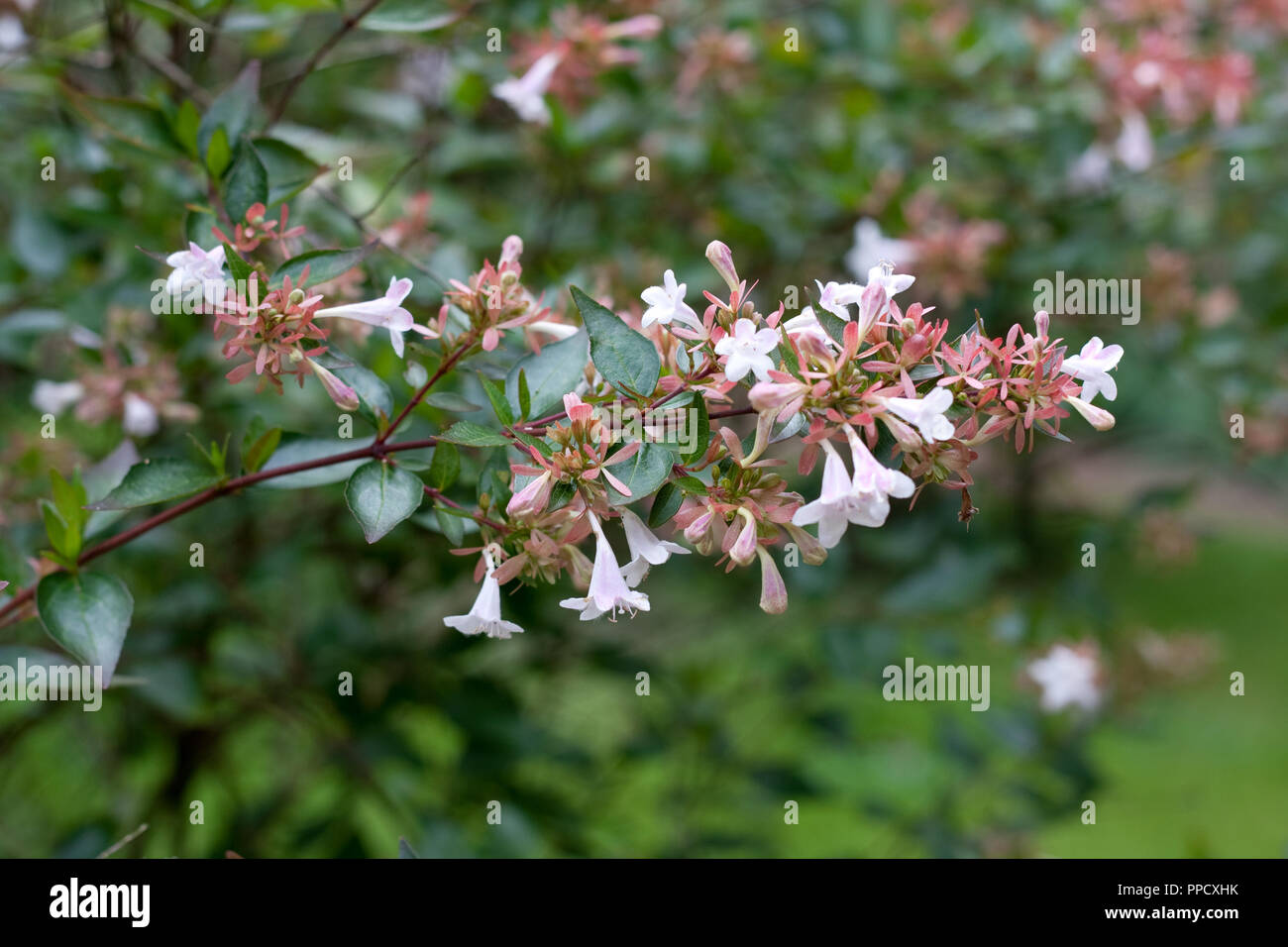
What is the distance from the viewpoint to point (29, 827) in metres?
2.39

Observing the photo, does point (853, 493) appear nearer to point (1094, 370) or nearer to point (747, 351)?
point (747, 351)

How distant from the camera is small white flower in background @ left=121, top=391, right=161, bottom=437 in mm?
1247

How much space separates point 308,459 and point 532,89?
0.80 meters

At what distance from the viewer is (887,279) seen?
798 millimetres

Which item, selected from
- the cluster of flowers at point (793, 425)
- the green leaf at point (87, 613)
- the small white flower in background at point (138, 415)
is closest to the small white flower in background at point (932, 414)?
the cluster of flowers at point (793, 425)

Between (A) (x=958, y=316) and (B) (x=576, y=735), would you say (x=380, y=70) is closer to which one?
(A) (x=958, y=316)

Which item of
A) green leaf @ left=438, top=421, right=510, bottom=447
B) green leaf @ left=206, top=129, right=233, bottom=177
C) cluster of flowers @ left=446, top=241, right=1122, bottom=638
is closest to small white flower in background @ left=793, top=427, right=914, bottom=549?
cluster of flowers @ left=446, top=241, right=1122, bottom=638

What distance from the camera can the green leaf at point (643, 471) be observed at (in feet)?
2.40

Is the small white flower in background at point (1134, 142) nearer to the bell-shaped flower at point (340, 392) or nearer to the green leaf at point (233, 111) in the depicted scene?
the green leaf at point (233, 111)

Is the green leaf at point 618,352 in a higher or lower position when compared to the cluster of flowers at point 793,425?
higher

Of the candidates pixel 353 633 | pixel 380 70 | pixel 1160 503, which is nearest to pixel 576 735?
pixel 353 633

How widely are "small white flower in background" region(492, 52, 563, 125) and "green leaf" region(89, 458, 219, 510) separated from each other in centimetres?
79

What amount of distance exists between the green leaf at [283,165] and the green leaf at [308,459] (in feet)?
0.97

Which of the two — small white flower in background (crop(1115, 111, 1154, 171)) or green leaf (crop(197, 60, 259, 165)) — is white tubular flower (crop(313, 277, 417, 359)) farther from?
small white flower in background (crop(1115, 111, 1154, 171))
